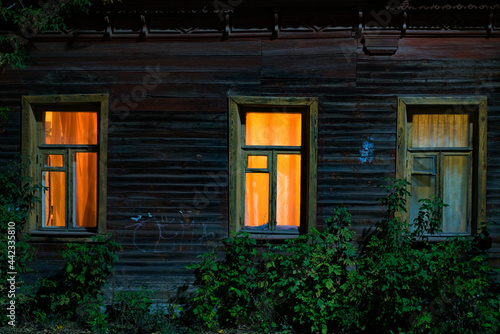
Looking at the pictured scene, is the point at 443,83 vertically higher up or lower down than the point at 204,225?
higher up

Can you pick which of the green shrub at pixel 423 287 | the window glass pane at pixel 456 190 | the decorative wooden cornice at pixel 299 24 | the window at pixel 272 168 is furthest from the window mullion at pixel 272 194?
the window glass pane at pixel 456 190

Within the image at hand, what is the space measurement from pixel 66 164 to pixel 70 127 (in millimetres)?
568

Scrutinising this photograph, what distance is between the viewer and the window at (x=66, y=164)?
6504 millimetres

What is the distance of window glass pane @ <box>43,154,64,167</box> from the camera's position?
6586 mm

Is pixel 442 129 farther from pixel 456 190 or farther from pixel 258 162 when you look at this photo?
pixel 258 162

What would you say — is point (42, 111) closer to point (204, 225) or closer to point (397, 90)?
point (204, 225)

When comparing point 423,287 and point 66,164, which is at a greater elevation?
point 66,164

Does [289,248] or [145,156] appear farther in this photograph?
[145,156]

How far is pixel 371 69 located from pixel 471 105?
5.04ft

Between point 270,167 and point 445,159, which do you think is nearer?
point 445,159

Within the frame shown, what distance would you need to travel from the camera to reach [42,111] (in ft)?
21.5

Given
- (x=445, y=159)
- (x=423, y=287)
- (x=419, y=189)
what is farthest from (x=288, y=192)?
(x=445, y=159)

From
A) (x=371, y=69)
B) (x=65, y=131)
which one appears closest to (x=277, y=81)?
(x=371, y=69)

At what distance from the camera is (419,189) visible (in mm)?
6375
